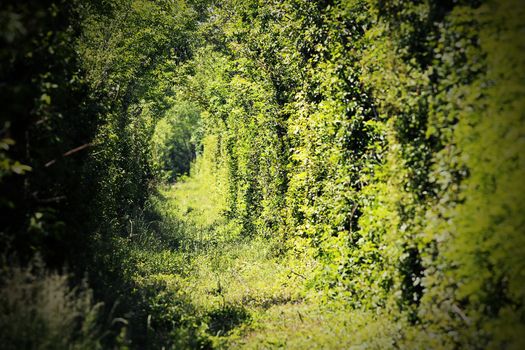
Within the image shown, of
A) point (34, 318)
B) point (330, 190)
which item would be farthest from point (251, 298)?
point (34, 318)

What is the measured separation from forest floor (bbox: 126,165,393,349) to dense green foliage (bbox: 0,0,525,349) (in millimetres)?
51

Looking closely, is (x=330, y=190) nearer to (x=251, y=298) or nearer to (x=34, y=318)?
(x=251, y=298)

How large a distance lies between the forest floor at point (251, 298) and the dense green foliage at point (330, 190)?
51 mm

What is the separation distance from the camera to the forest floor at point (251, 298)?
233 inches

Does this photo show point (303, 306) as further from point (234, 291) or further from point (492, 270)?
point (492, 270)

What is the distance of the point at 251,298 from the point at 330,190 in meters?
3.08

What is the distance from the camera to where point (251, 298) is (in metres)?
8.50

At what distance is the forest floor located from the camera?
5.91 meters

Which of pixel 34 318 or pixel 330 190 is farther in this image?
pixel 330 190

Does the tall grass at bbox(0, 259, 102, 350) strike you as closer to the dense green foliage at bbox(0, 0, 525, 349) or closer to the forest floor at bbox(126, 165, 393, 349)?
the dense green foliage at bbox(0, 0, 525, 349)

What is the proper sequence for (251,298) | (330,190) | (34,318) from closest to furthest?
(34,318)
(330,190)
(251,298)

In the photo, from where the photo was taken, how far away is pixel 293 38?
9016mm

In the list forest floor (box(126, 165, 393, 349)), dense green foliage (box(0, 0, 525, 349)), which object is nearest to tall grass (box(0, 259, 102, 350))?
dense green foliage (box(0, 0, 525, 349))

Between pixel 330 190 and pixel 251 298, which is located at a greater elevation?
pixel 330 190
